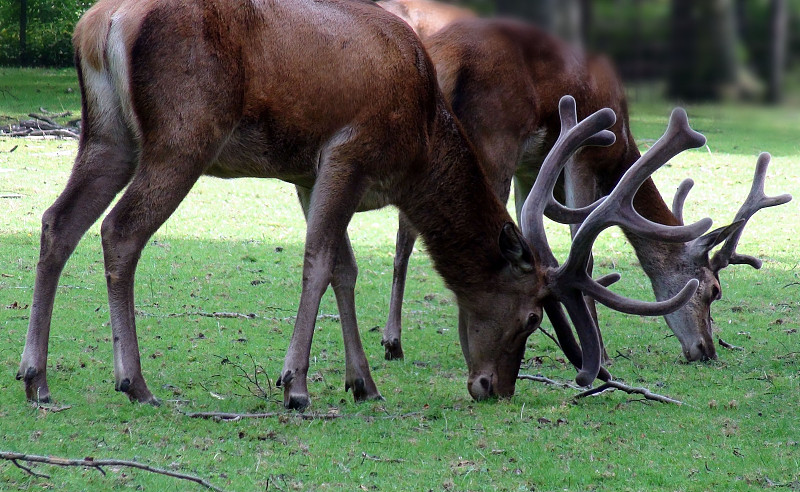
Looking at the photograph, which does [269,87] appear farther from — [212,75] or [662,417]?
[662,417]

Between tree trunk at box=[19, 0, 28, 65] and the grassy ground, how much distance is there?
10.9m

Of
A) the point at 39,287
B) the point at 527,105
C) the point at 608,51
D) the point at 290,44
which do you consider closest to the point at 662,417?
the point at 527,105

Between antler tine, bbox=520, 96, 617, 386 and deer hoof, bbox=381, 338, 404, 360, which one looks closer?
antler tine, bbox=520, 96, 617, 386

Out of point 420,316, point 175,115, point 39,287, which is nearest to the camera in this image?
point 175,115

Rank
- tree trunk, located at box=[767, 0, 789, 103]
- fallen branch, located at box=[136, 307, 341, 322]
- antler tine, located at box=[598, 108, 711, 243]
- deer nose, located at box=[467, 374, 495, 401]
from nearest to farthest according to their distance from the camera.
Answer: tree trunk, located at box=[767, 0, 789, 103] < antler tine, located at box=[598, 108, 711, 243] < deer nose, located at box=[467, 374, 495, 401] < fallen branch, located at box=[136, 307, 341, 322]

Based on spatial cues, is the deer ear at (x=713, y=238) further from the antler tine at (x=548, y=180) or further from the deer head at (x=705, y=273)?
the antler tine at (x=548, y=180)

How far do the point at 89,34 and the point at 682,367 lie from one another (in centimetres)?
461

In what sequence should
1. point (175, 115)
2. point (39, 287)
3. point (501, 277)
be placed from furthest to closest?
point (501, 277), point (39, 287), point (175, 115)

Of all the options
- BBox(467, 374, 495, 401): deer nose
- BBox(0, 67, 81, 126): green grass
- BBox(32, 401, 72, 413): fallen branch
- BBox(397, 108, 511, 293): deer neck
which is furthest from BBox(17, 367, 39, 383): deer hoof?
BBox(0, 67, 81, 126): green grass

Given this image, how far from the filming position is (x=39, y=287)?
16.9ft

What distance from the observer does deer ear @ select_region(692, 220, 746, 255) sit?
697 cm

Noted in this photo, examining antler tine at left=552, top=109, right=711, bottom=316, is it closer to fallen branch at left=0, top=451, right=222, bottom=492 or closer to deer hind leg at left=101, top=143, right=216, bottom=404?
deer hind leg at left=101, top=143, right=216, bottom=404

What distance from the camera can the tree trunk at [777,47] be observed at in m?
0.84

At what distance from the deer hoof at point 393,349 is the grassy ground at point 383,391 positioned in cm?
7
